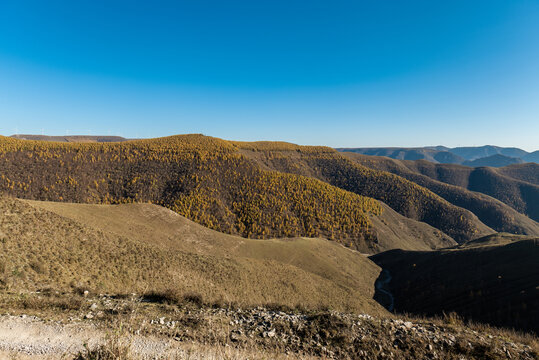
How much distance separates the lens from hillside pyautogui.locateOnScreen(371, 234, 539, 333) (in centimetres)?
2652

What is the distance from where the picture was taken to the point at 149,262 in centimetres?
2484

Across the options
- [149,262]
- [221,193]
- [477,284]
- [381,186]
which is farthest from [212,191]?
[381,186]

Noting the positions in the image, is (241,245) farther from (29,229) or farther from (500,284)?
(500,284)

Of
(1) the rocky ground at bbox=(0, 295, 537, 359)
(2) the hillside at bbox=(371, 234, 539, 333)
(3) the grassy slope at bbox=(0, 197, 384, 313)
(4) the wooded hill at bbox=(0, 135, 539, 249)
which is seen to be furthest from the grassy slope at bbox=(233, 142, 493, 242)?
(1) the rocky ground at bbox=(0, 295, 537, 359)

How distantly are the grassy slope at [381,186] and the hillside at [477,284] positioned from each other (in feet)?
304

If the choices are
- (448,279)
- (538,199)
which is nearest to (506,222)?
(538,199)

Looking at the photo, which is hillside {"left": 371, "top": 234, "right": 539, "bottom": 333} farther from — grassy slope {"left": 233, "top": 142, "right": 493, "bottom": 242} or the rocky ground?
grassy slope {"left": 233, "top": 142, "right": 493, "bottom": 242}

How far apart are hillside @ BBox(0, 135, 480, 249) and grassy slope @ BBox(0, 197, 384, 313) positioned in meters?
38.7

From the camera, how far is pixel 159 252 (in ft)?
91.8

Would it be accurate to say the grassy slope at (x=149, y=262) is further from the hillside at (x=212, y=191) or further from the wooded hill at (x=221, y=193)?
the hillside at (x=212, y=191)

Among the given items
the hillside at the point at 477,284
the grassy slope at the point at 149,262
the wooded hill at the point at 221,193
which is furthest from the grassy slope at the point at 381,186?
the grassy slope at the point at 149,262

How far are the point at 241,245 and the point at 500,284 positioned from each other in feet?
155

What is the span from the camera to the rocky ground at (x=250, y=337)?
7223 mm

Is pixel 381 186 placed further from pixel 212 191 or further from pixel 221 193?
pixel 212 191
